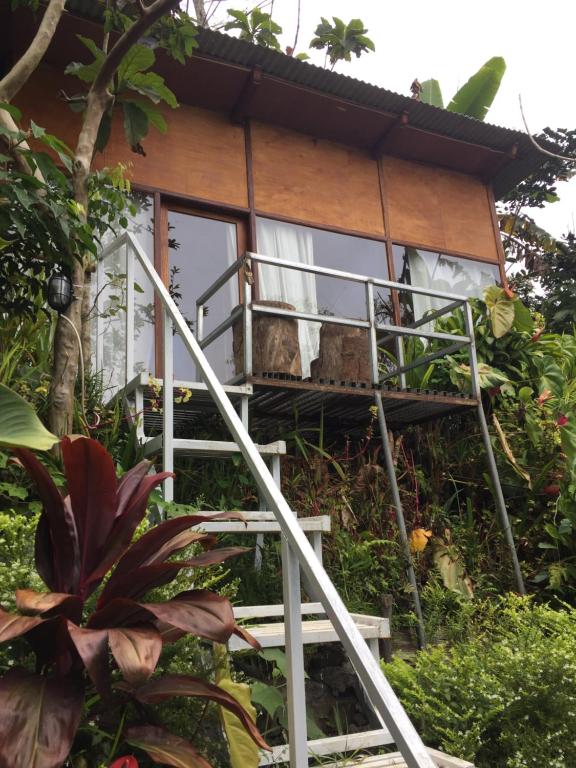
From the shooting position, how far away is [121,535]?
1.94 meters

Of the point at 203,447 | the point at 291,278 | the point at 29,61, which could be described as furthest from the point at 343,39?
the point at 203,447

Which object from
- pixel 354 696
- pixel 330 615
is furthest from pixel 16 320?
pixel 330 615

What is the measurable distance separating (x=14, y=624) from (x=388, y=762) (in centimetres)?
137

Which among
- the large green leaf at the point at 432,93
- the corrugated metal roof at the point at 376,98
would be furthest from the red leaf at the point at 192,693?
the large green leaf at the point at 432,93

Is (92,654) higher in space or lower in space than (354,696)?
higher

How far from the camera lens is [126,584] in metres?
1.82

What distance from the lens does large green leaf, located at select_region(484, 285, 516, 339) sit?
5.75 meters

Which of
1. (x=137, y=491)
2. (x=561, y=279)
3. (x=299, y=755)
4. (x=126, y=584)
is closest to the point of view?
(x=299, y=755)

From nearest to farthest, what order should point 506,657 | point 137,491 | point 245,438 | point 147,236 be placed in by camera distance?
point 137,491 → point 245,438 → point 506,657 → point 147,236

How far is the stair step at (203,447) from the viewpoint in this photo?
3.12 meters

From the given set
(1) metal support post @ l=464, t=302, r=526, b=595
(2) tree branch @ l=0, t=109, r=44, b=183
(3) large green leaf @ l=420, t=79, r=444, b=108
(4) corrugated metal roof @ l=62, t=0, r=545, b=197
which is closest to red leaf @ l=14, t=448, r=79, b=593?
(2) tree branch @ l=0, t=109, r=44, b=183

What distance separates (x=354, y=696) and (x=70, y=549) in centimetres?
153

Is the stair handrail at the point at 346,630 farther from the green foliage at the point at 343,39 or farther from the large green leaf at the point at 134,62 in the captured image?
the green foliage at the point at 343,39

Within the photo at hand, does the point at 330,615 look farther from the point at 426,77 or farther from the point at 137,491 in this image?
the point at 426,77
